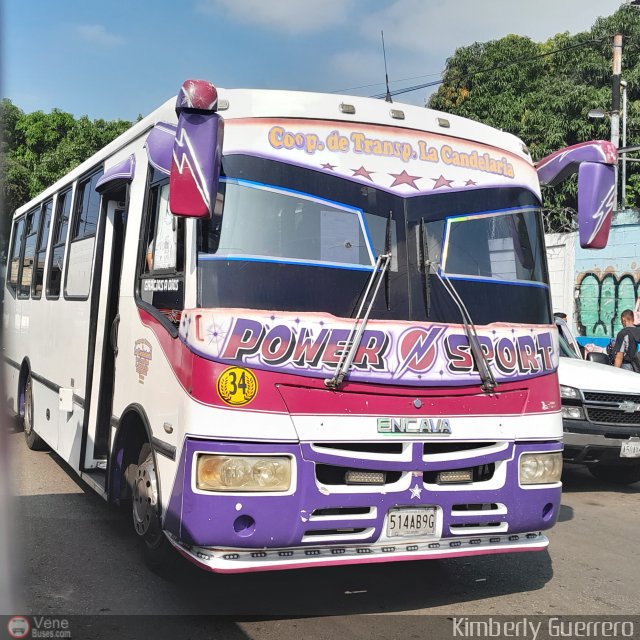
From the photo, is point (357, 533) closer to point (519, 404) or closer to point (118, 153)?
point (519, 404)

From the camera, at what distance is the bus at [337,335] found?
13.6 feet

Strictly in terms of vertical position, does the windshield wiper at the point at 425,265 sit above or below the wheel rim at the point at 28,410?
above

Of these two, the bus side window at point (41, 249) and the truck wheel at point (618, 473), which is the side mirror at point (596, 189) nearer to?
the truck wheel at point (618, 473)

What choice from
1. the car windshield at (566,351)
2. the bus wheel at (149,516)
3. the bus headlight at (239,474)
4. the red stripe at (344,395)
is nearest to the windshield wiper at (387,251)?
the red stripe at (344,395)

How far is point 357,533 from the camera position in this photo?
14.0 feet

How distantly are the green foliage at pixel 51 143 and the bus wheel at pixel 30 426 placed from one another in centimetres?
1671

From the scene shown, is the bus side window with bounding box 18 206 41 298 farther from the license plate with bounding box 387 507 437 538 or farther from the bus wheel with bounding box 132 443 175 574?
the license plate with bounding box 387 507 437 538

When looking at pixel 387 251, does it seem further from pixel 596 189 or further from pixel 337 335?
pixel 596 189

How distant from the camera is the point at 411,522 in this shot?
172 inches

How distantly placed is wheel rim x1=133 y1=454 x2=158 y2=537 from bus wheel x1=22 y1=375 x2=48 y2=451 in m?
4.46

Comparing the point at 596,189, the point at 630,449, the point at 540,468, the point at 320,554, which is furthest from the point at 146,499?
the point at 630,449

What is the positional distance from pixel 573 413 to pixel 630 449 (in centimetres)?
67

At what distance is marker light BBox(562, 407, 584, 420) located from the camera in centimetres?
810

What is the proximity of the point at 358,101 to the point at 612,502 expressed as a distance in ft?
17.2
